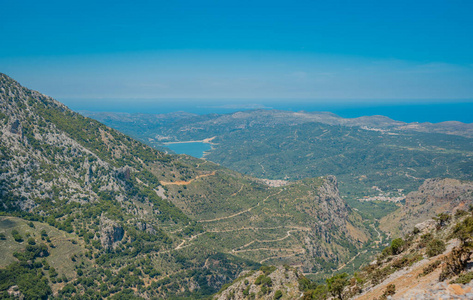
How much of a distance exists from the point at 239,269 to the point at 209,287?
11.9m

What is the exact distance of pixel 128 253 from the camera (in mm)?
92250

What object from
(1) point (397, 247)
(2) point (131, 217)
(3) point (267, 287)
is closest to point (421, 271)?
(1) point (397, 247)

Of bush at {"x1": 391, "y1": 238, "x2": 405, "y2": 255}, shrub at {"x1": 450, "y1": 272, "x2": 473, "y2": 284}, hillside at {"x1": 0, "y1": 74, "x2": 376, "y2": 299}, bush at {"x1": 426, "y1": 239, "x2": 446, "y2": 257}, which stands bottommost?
hillside at {"x1": 0, "y1": 74, "x2": 376, "y2": 299}

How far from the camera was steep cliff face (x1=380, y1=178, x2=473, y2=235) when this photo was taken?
123m

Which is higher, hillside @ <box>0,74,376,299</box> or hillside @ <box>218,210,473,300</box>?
hillside @ <box>218,210,473,300</box>

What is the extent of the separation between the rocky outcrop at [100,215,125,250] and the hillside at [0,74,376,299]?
0.31 meters

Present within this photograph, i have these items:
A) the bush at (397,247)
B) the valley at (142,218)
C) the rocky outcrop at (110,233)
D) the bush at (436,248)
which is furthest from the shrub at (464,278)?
the rocky outcrop at (110,233)

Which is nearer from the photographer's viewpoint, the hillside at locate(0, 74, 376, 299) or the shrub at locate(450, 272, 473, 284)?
the shrub at locate(450, 272, 473, 284)

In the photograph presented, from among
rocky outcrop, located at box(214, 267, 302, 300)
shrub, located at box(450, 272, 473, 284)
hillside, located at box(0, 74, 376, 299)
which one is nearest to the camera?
shrub, located at box(450, 272, 473, 284)

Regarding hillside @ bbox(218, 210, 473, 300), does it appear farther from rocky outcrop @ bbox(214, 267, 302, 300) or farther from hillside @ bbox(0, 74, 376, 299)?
hillside @ bbox(0, 74, 376, 299)

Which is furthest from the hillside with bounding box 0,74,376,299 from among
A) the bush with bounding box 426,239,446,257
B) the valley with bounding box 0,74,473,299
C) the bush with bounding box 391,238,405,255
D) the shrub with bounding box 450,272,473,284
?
the shrub with bounding box 450,272,473,284

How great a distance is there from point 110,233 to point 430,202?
139502mm

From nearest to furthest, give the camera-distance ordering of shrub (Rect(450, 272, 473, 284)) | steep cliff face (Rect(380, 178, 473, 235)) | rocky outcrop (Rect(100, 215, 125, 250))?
shrub (Rect(450, 272, 473, 284))
rocky outcrop (Rect(100, 215, 125, 250))
steep cliff face (Rect(380, 178, 473, 235))

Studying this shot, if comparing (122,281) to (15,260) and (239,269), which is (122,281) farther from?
(239,269)
